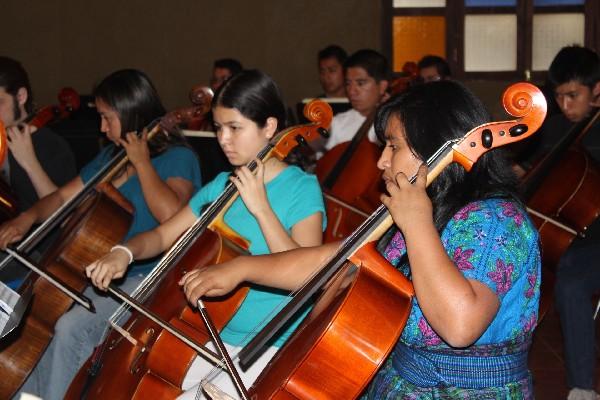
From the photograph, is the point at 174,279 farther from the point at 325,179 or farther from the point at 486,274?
the point at 325,179

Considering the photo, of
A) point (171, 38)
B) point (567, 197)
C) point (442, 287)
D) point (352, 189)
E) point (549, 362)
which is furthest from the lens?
point (171, 38)


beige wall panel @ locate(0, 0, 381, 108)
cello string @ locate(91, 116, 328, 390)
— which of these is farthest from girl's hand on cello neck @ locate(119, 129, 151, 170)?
beige wall panel @ locate(0, 0, 381, 108)

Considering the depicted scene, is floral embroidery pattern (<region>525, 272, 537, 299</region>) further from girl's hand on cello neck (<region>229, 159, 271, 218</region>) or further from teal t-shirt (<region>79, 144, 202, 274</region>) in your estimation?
teal t-shirt (<region>79, 144, 202, 274</region>)

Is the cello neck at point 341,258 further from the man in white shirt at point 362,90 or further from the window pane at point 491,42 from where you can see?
the window pane at point 491,42

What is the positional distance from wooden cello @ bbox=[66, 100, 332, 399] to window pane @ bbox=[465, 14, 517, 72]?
471cm

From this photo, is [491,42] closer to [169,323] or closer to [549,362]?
[549,362]

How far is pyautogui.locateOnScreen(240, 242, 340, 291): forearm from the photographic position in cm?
Result: 181

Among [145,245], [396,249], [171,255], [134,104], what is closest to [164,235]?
[145,245]

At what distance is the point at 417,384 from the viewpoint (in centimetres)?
163

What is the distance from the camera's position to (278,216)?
2.21 m

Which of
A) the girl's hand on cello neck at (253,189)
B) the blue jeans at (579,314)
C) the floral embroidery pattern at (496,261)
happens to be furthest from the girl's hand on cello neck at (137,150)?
the blue jeans at (579,314)

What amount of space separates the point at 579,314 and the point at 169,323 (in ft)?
5.17

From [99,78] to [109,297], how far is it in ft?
14.9

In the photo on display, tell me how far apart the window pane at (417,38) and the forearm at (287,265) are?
510 cm
